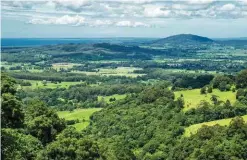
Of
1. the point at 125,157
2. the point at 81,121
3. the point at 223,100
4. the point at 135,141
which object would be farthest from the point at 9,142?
the point at 81,121

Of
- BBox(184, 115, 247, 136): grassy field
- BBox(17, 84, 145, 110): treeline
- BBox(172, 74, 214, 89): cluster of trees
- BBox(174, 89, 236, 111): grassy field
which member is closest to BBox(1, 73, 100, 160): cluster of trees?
BBox(184, 115, 247, 136): grassy field

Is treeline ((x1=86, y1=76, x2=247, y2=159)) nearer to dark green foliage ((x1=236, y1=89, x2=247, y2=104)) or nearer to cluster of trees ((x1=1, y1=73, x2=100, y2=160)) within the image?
dark green foliage ((x1=236, y1=89, x2=247, y2=104))

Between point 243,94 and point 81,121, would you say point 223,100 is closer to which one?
point 243,94

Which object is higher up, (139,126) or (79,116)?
(139,126)

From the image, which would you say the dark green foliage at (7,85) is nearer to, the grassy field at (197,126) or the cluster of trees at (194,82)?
the grassy field at (197,126)

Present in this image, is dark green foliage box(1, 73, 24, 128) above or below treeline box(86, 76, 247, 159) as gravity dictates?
above

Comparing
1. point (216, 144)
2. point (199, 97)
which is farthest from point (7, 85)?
point (199, 97)

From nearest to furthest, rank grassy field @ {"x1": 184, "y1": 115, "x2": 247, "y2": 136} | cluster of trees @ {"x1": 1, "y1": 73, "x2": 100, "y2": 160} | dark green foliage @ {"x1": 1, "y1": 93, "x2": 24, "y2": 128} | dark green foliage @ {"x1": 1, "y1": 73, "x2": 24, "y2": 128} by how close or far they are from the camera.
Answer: cluster of trees @ {"x1": 1, "y1": 73, "x2": 100, "y2": 160} → dark green foliage @ {"x1": 1, "y1": 73, "x2": 24, "y2": 128} → dark green foliage @ {"x1": 1, "y1": 93, "x2": 24, "y2": 128} → grassy field @ {"x1": 184, "y1": 115, "x2": 247, "y2": 136}

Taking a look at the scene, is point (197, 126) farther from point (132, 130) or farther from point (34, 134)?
point (34, 134)

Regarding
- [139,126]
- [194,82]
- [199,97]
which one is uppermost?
[199,97]

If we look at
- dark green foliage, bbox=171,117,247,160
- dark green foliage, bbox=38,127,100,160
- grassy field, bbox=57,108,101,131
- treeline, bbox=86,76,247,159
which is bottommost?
grassy field, bbox=57,108,101,131

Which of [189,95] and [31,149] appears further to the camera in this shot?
[189,95]
